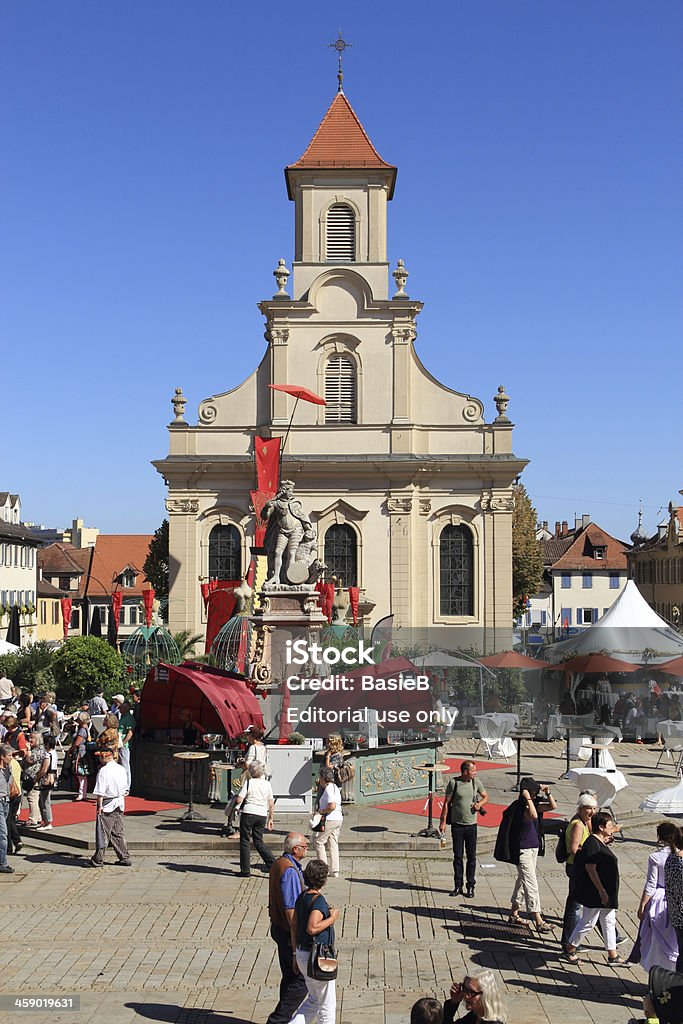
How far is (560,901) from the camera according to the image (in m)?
12.7

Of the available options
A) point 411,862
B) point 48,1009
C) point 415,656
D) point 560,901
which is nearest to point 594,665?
point 415,656

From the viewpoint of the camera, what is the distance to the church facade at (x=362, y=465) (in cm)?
4253

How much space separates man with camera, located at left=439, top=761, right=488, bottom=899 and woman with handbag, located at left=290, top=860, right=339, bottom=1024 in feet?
16.4

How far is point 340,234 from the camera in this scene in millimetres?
45438

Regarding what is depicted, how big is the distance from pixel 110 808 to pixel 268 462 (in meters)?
27.0

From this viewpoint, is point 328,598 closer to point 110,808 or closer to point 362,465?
point 362,465

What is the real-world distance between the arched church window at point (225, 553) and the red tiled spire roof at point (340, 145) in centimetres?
1460

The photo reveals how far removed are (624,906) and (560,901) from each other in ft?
2.22

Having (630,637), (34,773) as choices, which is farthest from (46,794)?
(630,637)

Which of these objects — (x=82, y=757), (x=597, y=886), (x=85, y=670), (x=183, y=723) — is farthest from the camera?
(x=85, y=670)

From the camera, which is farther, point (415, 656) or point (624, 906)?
point (415, 656)

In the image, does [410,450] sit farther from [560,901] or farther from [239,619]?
[560,901]

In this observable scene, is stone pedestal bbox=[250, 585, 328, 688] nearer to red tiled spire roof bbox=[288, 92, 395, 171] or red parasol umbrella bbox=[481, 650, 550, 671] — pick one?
red parasol umbrella bbox=[481, 650, 550, 671]

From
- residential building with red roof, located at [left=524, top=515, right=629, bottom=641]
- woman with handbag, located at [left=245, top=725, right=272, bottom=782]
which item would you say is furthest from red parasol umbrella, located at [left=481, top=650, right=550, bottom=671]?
residential building with red roof, located at [left=524, top=515, right=629, bottom=641]
